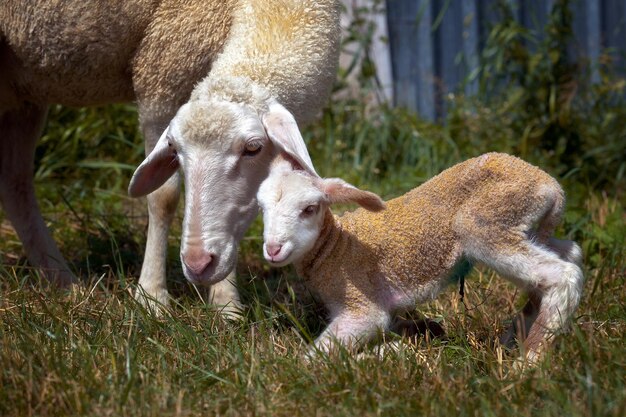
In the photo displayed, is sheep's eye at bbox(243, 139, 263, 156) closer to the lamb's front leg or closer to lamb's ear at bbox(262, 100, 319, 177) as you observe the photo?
lamb's ear at bbox(262, 100, 319, 177)

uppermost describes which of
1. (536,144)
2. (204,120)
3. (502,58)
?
(204,120)

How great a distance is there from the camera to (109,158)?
571 centimetres

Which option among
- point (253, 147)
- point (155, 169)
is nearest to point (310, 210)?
point (253, 147)

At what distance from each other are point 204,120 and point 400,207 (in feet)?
2.23

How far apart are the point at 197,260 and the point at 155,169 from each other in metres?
0.52

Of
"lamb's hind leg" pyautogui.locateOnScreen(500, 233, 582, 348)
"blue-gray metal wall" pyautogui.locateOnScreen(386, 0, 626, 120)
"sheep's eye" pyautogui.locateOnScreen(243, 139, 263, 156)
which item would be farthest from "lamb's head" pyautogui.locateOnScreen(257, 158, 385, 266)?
"blue-gray metal wall" pyautogui.locateOnScreen(386, 0, 626, 120)

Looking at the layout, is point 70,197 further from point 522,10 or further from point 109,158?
point 522,10

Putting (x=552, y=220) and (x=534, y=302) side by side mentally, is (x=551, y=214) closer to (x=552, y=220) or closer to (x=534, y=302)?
(x=552, y=220)

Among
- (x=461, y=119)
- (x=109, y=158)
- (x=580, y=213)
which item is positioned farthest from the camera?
(x=461, y=119)

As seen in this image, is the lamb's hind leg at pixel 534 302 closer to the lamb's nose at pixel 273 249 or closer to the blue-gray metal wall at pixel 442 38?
the lamb's nose at pixel 273 249

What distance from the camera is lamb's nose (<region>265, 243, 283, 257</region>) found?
8.76 feet

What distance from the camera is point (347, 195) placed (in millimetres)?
2777

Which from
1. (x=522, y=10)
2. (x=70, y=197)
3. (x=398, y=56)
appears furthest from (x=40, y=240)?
(x=522, y=10)

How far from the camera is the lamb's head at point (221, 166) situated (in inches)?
112
